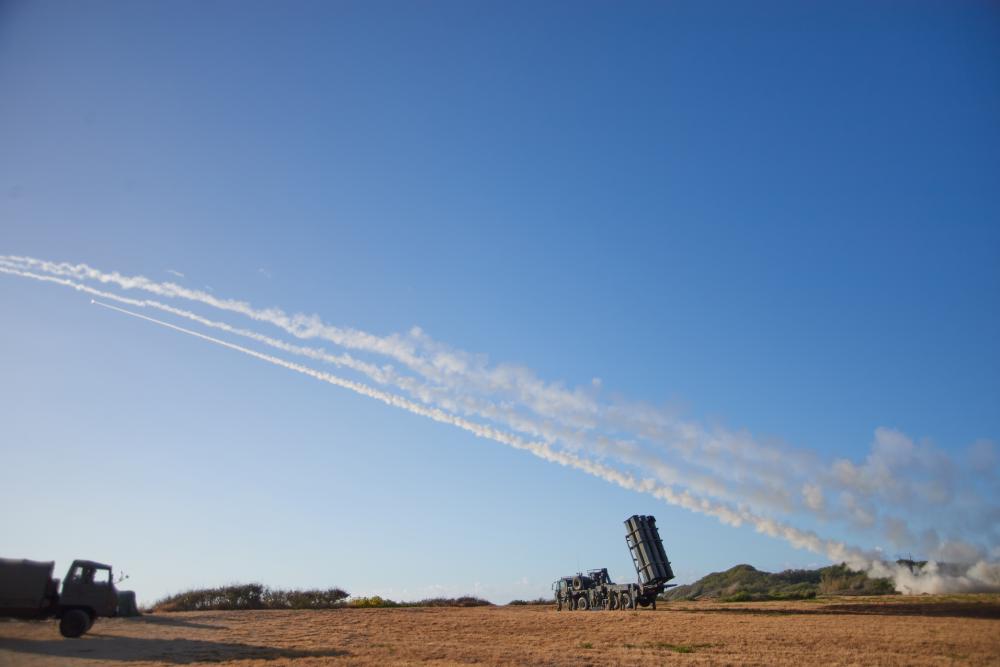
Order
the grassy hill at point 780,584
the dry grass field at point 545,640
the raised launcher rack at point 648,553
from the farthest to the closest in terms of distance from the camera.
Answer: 1. the grassy hill at point 780,584
2. the raised launcher rack at point 648,553
3. the dry grass field at point 545,640

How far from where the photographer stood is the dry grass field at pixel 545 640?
17.2 metres

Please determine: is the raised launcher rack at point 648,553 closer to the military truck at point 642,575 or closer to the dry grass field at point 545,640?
the military truck at point 642,575

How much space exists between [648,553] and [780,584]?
37.8 metres

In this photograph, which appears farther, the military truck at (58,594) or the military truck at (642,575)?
the military truck at (642,575)

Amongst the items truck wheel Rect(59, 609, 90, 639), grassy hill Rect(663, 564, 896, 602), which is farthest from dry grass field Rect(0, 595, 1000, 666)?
grassy hill Rect(663, 564, 896, 602)

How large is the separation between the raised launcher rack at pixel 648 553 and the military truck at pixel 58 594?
26.7 metres

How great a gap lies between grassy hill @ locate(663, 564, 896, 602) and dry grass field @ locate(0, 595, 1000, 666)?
23288 millimetres

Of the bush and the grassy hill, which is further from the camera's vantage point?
the grassy hill

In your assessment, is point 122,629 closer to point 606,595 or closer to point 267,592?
point 267,592

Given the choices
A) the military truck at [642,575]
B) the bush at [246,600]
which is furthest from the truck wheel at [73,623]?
the military truck at [642,575]

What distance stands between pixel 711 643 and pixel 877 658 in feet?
16.2

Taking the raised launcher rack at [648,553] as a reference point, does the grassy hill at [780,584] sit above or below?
below

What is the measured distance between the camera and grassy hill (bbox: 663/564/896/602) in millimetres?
53281

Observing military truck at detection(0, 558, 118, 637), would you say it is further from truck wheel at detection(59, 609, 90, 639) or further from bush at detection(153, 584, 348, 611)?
bush at detection(153, 584, 348, 611)
